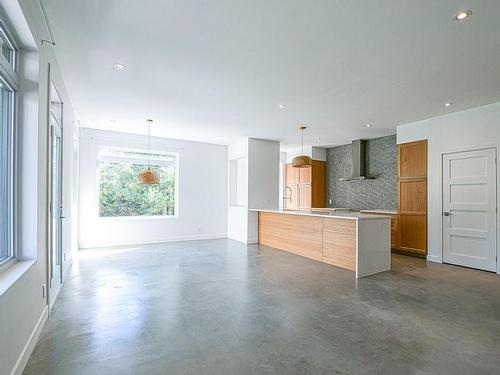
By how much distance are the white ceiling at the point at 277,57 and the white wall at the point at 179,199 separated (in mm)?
1470

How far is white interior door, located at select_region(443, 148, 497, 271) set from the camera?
458cm

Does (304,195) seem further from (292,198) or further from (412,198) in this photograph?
(412,198)

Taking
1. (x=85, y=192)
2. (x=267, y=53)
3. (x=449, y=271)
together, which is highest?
(x=267, y=53)

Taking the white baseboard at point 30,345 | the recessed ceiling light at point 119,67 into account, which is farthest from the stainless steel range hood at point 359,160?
the white baseboard at point 30,345

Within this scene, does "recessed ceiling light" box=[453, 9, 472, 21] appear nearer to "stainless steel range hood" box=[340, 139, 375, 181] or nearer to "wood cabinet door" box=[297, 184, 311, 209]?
"stainless steel range hood" box=[340, 139, 375, 181]

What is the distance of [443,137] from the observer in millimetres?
5199

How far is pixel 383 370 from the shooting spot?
1975 mm

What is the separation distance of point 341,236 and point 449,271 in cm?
184

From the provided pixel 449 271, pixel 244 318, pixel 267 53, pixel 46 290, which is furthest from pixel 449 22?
pixel 46 290

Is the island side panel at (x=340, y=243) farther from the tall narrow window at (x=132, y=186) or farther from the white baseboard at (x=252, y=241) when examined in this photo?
the tall narrow window at (x=132, y=186)

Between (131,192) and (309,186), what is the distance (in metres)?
5.05

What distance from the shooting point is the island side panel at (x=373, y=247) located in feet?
14.3

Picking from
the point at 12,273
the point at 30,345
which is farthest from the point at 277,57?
the point at 30,345

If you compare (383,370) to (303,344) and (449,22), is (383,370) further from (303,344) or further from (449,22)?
(449,22)
